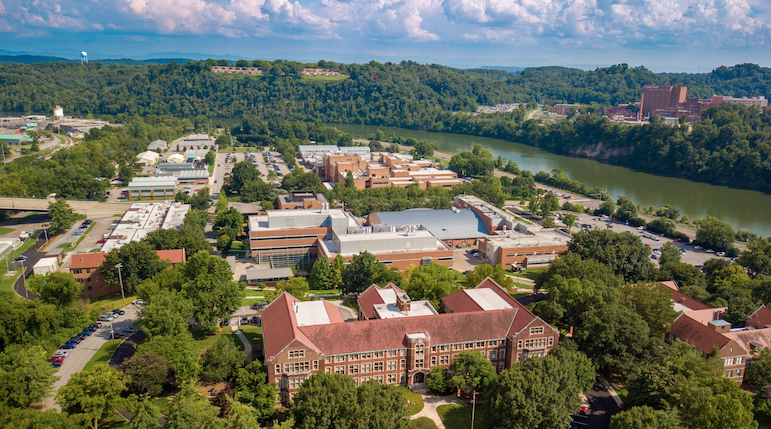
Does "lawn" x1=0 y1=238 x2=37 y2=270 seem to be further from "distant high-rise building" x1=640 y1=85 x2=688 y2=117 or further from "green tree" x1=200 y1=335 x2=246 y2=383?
"distant high-rise building" x1=640 y1=85 x2=688 y2=117

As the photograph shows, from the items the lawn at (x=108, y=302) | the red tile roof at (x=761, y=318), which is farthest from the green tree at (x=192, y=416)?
the red tile roof at (x=761, y=318)

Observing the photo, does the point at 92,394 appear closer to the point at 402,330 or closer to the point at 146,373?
the point at 146,373

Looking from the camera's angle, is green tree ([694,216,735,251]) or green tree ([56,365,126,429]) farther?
green tree ([694,216,735,251])

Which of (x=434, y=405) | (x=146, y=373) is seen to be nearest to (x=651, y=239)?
(x=434, y=405)

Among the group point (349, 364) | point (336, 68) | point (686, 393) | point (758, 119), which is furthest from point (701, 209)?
point (336, 68)

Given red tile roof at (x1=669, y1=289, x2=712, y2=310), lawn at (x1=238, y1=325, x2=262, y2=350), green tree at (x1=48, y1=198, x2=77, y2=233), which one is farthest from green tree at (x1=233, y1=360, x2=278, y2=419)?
green tree at (x1=48, y1=198, x2=77, y2=233)

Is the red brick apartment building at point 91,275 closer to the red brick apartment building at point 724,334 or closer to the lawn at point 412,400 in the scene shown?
the lawn at point 412,400
